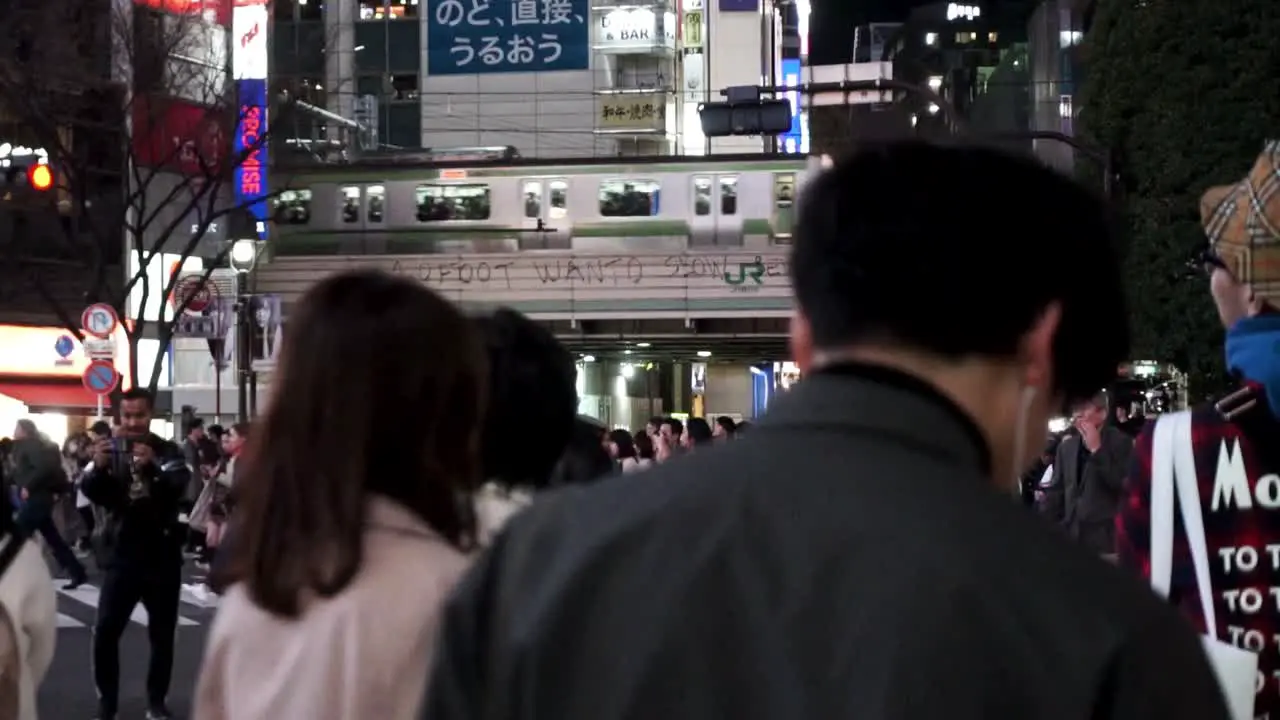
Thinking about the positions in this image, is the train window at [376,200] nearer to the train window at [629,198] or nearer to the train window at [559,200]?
the train window at [559,200]

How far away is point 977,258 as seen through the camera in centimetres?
142

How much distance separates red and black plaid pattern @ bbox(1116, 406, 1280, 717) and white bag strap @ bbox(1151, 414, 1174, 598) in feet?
0.04

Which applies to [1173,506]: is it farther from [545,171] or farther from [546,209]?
[545,171]

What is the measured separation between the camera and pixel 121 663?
11.4 m

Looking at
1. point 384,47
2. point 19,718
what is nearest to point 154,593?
point 19,718

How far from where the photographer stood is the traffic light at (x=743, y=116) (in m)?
17.0

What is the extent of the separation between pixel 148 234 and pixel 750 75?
75.9ft

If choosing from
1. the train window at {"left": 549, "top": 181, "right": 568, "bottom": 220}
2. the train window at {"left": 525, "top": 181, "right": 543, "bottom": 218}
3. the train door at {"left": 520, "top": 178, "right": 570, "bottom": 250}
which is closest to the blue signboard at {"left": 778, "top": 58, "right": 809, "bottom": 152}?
the train window at {"left": 549, "top": 181, "right": 568, "bottom": 220}

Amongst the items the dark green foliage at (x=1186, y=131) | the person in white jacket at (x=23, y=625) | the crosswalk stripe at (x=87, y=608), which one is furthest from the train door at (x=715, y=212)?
the person in white jacket at (x=23, y=625)

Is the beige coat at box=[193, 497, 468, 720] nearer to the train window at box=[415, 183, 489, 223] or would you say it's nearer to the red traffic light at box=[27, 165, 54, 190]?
the red traffic light at box=[27, 165, 54, 190]

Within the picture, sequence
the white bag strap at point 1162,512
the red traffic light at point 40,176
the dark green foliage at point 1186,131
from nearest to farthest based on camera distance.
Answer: the white bag strap at point 1162,512 < the red traffic light at point 40,176 < the dark green foliage at point 1186,131

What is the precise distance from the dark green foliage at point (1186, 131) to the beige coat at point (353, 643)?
1695cm

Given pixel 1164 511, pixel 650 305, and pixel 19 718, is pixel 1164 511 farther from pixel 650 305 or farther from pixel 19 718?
pixel 650 305

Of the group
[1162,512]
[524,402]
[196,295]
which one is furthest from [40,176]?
[1162,512]
